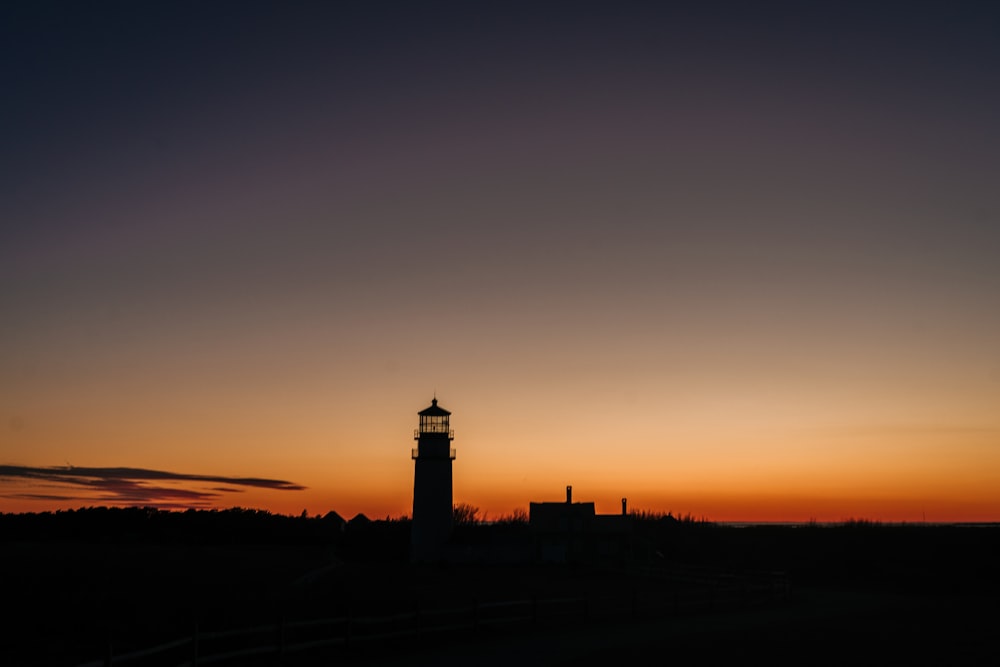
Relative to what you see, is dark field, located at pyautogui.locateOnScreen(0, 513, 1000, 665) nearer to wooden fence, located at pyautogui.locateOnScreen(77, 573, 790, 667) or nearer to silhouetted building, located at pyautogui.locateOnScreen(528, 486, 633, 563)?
wooden fence, located at pyautogui.locateOnScreen(77, 573, 790, 667)

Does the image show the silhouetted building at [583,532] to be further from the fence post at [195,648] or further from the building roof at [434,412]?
the fence post at [195,648]

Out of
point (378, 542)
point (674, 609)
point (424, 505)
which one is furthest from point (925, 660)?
point (378, 542)

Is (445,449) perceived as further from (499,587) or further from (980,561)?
(980,561)

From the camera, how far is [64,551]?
243 ft

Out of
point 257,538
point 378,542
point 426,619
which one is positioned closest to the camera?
point 426,619

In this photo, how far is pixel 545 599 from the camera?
118 ft

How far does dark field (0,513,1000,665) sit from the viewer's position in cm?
2341

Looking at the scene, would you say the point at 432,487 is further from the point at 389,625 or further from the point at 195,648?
the point at 195,648

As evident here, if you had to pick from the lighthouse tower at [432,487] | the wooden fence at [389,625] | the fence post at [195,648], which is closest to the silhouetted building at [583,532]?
the lighthouse tower at [432,487]

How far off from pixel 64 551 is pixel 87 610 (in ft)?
147

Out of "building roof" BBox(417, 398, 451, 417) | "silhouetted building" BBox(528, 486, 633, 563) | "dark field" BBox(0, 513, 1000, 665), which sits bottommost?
"dark field" BBox(0, 513, 1000, 665)

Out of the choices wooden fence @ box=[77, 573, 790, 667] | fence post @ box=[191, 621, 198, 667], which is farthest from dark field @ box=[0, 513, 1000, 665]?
fence post @ box=[191, 621, 198, 667]

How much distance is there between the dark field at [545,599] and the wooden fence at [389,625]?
18 centimetres

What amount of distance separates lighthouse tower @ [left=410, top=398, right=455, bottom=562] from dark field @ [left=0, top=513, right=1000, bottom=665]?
7.80 feet
